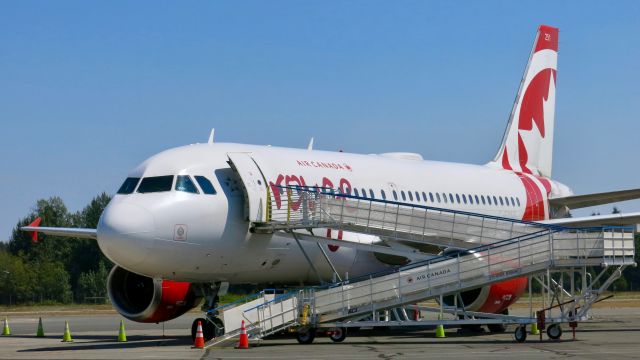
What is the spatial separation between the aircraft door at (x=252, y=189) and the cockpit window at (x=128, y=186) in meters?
2.05

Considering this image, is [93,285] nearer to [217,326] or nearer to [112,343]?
[112,343]

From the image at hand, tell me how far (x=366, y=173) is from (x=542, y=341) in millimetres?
7075

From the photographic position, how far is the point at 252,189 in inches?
896

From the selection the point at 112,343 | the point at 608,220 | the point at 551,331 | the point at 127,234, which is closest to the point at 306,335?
the point at 127,234

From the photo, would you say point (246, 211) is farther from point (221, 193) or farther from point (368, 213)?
point (368, 213)

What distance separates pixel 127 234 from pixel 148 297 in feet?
16.4

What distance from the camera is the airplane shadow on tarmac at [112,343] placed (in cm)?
2209

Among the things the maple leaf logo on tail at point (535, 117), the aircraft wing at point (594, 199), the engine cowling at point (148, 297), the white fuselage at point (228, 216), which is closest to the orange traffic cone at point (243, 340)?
the white fuselage at point (228, 216)

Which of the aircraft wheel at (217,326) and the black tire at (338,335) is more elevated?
the aircraft wheel at (217,326)

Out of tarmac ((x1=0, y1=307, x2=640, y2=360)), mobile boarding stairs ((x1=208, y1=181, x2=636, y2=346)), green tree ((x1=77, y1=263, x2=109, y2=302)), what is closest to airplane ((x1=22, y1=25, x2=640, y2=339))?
mobile boarding stairs ((x1=208, y1=181, x2=636, y2=346))

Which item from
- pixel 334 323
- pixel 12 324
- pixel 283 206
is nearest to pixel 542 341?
pixel 334 323

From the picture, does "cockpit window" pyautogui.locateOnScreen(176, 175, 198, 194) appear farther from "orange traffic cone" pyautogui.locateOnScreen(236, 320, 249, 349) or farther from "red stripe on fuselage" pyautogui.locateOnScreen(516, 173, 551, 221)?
"red stripe on fuselage" pyautogui.locateOnScreen(516, 173, 551, 221)

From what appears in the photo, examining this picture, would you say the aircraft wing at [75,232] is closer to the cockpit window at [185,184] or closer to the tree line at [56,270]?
the cockpit window at [185,184]

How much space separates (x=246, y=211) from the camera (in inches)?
900
